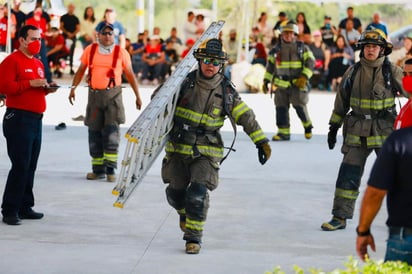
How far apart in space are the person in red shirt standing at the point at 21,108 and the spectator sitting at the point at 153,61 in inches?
696

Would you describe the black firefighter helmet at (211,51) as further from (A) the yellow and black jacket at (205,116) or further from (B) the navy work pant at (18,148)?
(B) the navy work pant at (18,148)

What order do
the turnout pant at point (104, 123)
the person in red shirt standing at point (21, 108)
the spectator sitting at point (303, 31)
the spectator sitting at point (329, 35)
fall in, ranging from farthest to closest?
the spectator sitting at point (329, 35) → the spectator sitting at point (303, 31) → the turnout pant at point (104, 123) → the person in red shirt standing at point (21, 108)

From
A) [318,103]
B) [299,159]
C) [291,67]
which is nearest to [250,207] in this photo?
[299,159]

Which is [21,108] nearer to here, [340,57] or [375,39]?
[375,39]

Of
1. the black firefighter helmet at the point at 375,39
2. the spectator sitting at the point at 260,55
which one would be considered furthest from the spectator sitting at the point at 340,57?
the black firefighter helmet at the point at 375,39

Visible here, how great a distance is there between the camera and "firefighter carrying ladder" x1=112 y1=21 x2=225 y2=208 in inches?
289

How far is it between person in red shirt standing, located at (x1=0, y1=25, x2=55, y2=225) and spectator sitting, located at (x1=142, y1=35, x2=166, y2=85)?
17673 mm

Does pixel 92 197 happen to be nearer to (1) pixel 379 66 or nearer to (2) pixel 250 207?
(2) pixel 250 207

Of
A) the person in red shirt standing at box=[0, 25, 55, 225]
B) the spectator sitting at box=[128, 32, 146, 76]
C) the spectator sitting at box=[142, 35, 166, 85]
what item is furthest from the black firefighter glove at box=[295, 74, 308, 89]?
the spectator sitting at box=[128, 32, 146, 76]

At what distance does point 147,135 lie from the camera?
301 inches

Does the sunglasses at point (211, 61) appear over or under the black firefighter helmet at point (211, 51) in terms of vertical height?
under

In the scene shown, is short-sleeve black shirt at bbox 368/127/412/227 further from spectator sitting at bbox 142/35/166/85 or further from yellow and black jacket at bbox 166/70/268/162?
spectator sitting at bbox 142/35/166/85

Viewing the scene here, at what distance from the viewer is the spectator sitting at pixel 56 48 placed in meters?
27.1

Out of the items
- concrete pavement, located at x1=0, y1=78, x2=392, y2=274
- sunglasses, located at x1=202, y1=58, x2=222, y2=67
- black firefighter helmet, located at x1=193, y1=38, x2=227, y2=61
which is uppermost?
black firefighter helmet, located at x1=193, y1=38, x2=227, y2=61
